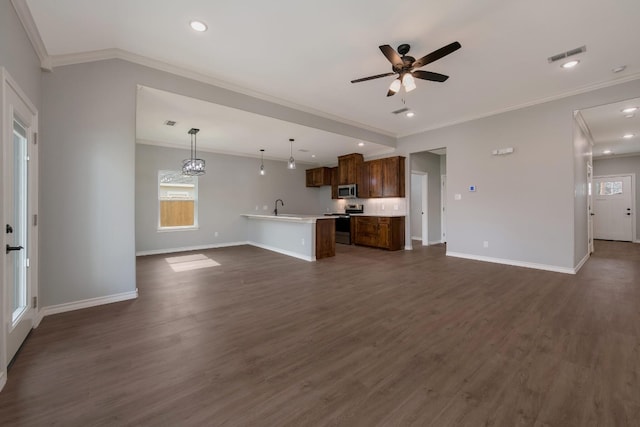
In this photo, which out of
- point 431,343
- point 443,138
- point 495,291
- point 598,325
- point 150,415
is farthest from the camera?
point 443,138

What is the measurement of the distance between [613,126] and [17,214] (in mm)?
9411

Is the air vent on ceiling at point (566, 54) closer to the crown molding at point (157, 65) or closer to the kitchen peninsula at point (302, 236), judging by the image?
the crown molding at point (157, 65)

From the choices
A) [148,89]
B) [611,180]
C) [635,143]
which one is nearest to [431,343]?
[148,89]

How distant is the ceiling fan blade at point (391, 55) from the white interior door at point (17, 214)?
3.03 m

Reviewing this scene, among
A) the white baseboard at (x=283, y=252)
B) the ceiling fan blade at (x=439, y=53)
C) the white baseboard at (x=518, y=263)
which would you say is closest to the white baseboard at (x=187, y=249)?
the white baseboard at (x=283, y=252)

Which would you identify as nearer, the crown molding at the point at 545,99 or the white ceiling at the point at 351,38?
the white ceiling at the point at 351,38

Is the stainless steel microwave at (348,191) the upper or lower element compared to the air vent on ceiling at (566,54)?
lower

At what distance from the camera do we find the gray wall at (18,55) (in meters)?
1.91

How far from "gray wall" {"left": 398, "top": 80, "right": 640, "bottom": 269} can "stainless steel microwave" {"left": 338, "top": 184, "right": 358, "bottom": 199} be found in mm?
2681

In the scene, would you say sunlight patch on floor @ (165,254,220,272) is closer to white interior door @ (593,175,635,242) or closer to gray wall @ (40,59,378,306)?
gray wall @ (40,59,378,306)

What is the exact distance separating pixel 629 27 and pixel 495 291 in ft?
10.4

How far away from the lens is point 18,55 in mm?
2176

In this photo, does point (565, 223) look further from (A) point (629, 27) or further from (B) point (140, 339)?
(B) point (140, 339)

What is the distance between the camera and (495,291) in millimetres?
3521
